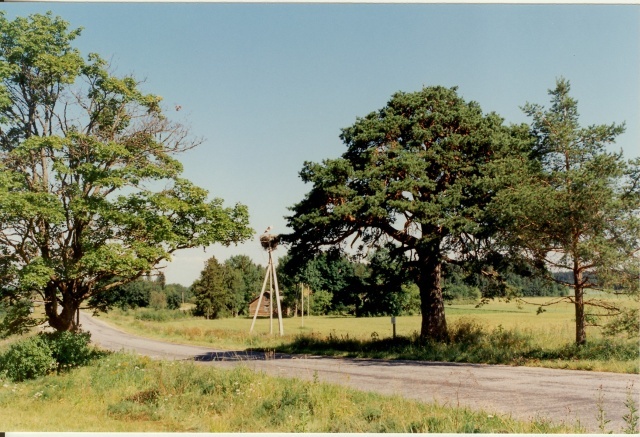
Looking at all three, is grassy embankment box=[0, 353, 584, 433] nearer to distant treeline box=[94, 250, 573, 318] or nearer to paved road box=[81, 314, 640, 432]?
paved road box=[81, 314, 640, 432]

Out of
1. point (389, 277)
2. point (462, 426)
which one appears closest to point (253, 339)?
point (389, 277)

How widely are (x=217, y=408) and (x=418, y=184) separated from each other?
39.5ft

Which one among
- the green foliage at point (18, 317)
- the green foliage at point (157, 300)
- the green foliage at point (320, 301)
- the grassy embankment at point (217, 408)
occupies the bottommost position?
the green foliage at point (157, 300)

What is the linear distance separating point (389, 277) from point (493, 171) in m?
7.59

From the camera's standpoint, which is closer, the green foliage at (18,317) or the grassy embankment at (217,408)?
the grassy embankment at (217,408)

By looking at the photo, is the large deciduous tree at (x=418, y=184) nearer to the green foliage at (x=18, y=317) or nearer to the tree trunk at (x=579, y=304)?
the tree trunk at (x=579, y=304)

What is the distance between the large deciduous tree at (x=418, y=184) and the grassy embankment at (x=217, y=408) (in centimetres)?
933

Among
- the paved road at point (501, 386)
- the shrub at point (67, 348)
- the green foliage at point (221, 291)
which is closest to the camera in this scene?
the paved road at point (501, 386)

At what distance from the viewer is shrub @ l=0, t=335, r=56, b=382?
14.5m

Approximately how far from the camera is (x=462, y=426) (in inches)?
321

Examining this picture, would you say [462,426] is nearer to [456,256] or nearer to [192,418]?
[192,418]

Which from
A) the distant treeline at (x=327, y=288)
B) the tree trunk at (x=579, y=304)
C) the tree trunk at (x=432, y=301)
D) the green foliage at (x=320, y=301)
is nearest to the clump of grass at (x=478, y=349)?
the tree trunk at (x=579, y=304)

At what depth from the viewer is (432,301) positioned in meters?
22.2

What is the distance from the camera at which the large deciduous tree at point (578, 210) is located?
1520cm
